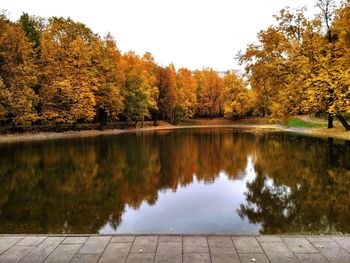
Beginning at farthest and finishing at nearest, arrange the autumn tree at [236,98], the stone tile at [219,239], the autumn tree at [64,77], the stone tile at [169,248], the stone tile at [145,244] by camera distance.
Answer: the autumn tree at [236,98] < the autumn tree at [64,77] < the stone tile at [219,239] < the stone tile at [145,244] < the stone tile at [169,248]

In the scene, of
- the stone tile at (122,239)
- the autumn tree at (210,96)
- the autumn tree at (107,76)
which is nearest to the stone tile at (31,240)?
the stone tile at (122,239)

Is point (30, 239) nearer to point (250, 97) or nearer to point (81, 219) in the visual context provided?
point (81, 219)

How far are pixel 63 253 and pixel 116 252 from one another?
946mm

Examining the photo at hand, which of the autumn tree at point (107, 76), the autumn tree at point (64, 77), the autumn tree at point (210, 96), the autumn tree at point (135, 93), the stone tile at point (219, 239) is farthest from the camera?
the autumn tree at point (210, 96)

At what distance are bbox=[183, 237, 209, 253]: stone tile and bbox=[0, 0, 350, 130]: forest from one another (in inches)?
1066

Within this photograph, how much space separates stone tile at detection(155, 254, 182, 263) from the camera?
209 inches

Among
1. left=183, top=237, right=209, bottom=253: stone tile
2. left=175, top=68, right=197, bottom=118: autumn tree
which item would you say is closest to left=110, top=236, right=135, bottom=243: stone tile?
left=183, top=237, right=209, bottom=253: stone tile

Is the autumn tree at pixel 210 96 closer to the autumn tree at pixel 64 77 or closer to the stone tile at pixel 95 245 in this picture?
the autumn tree at pixel 64 77

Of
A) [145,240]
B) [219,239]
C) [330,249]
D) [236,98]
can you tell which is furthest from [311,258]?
[236,98]

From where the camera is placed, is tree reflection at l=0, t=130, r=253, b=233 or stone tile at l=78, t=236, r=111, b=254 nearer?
stone tile at l=78, t=236, r=111, b=254

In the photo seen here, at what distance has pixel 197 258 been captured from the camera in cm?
543

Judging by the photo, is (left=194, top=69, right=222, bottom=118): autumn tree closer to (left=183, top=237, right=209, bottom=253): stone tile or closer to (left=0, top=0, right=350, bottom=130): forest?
(left=0, top=0, right=350, bottom=130): forest

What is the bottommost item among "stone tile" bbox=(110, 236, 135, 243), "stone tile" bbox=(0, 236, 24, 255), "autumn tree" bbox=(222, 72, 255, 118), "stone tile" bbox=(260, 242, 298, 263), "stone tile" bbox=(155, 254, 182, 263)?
"stone tile" bbox=(0, 236, 24, 255)

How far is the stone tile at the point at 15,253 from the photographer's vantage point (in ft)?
18.1
